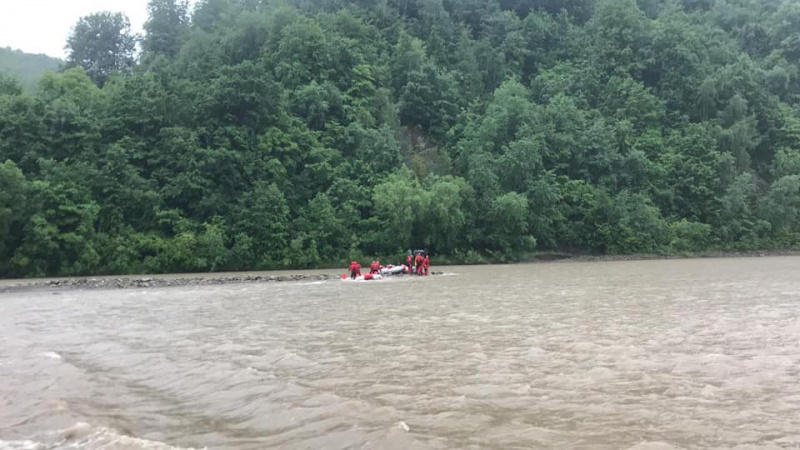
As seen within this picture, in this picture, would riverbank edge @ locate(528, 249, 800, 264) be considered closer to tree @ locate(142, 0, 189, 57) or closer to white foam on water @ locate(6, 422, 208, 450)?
white foam on water @ locate(6, 422, 208, 450)

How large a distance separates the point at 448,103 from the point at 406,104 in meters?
4.20

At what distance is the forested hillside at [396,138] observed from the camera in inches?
1582

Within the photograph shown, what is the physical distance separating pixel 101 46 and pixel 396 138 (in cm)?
3904

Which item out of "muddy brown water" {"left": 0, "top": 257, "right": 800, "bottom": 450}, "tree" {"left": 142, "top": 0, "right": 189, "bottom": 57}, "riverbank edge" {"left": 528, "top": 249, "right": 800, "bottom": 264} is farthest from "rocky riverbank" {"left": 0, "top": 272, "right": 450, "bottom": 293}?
"tree" {"left": 142, "top": 0, "right": 189, "bottom": 57}

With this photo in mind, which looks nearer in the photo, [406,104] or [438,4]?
[406,104]

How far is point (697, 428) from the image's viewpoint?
6.05 meters

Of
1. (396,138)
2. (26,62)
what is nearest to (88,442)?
(396,138)

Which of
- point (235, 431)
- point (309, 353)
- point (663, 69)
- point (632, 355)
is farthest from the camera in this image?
point (663, 69)

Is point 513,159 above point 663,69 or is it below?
below

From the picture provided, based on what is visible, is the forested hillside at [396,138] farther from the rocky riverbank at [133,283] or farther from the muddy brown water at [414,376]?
the muddy brown water at [414,376]

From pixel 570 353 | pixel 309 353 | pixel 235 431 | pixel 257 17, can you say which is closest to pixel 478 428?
pixel 235 431

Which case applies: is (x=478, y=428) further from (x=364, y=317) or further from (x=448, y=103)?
(x=448, y=103)

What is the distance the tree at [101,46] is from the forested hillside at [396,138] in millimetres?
303

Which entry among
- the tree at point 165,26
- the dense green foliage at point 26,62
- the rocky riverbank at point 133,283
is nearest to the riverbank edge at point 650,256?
the rocky riverbank at point 133,283
